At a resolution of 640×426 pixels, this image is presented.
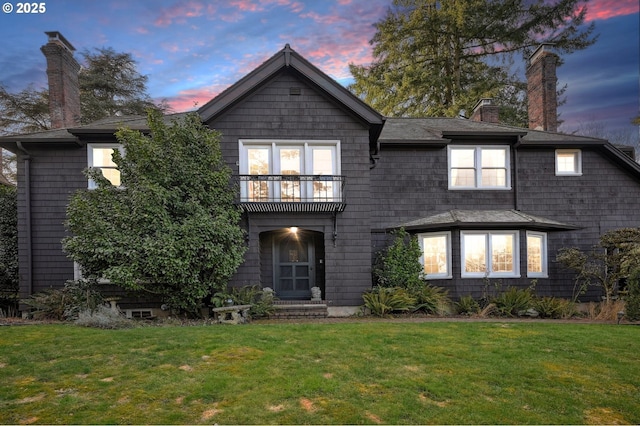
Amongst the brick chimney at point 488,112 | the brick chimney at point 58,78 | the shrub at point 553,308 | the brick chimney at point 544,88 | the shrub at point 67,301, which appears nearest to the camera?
the shrub at point 67,301

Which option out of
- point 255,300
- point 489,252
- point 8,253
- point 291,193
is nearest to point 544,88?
point 489,252

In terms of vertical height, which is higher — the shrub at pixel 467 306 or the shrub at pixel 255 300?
the shrub at pixel 255 300

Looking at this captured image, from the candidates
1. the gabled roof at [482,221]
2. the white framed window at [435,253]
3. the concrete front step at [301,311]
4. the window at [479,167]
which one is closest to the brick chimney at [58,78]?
the concrete front step at [301,311]

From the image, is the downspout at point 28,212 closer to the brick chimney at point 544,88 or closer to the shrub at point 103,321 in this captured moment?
the shrub at point 103,321

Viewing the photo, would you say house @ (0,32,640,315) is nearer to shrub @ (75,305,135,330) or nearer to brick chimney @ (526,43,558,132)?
brick chimney @ (526,43,558,132)

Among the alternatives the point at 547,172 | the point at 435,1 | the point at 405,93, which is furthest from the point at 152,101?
the point at 547,172

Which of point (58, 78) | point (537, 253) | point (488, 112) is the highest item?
point (58, 78)

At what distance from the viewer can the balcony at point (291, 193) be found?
10891mm

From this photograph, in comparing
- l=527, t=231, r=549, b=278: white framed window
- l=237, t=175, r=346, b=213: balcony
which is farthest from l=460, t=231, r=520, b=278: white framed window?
l=237, t=175, r=346, b=213: balcony

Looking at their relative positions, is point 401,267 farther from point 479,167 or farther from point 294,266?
point 479,167

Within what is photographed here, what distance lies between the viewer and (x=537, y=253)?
12.7m

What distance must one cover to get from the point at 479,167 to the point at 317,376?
35.3 feet

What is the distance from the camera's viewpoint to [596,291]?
41.9 ft

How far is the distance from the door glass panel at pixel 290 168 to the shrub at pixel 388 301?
4.00 meters
